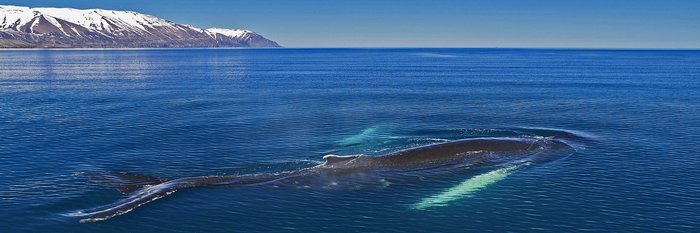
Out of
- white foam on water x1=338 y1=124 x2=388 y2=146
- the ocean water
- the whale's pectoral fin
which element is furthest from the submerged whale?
white foam on water x1=338 y1=124 x2=388 y2=146

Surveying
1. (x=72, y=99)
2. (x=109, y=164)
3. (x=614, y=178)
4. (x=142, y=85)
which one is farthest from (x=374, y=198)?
(x=142, y=85)

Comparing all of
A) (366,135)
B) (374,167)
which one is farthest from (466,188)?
(366,135)

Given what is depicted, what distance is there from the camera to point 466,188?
6331cm

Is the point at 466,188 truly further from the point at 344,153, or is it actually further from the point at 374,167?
the point at 344,153

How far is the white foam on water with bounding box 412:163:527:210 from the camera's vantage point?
193ft

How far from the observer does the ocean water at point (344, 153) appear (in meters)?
54.5

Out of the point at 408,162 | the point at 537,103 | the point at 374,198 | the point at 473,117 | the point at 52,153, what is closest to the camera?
the point at 374,198

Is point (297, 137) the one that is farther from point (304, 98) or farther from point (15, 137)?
point (304, 98)

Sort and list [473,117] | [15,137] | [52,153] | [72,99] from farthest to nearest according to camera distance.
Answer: [72,99] → [473,117] → [15,137] → [52,153]

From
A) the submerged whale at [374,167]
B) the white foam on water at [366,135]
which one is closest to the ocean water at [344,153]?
the white foam on water at [366,135]

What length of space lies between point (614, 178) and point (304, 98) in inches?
3597

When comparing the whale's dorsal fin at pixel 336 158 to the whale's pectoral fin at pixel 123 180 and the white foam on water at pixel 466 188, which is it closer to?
the white foam on water at pixel 466 188

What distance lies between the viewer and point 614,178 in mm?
67688

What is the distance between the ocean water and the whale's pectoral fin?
135cm
